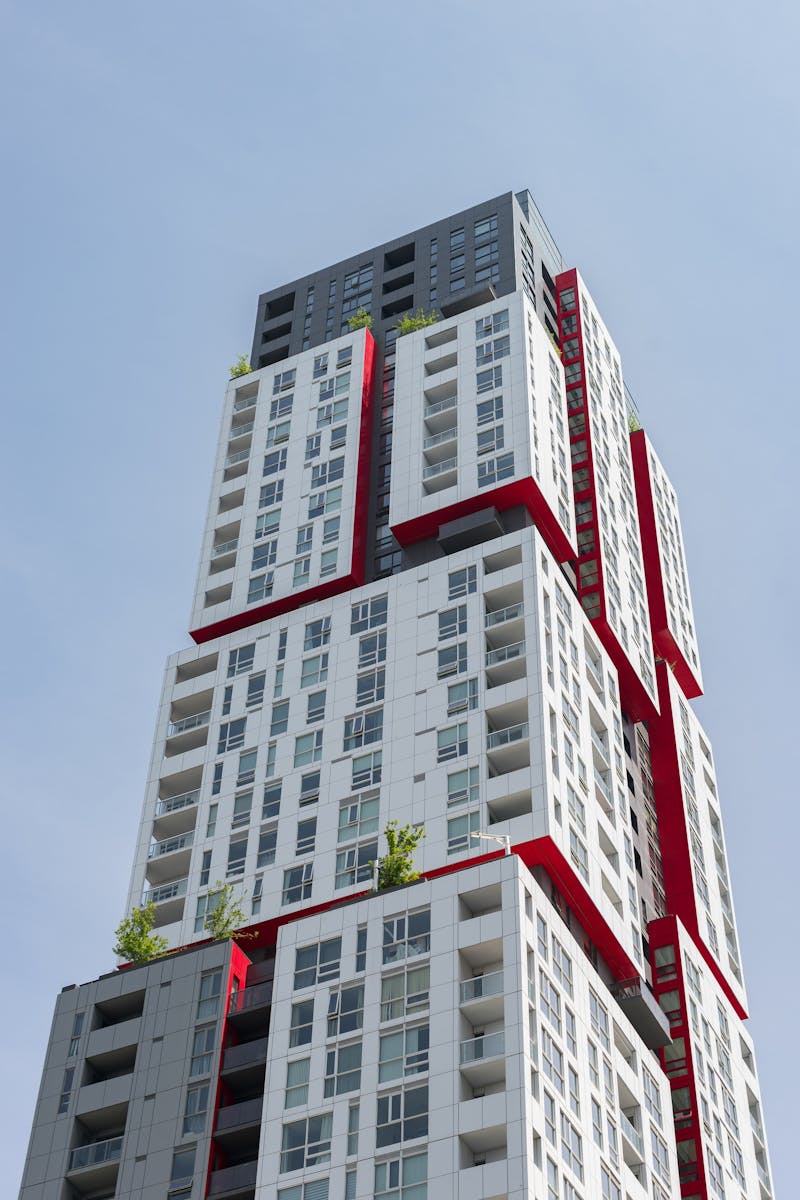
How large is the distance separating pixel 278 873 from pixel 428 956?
16.2 meters

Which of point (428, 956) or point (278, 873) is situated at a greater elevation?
point (278, 873)

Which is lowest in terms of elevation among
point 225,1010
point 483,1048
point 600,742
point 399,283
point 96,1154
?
point 483,1048

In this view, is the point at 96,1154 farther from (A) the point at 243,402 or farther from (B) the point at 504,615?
(A) the point at 243,402

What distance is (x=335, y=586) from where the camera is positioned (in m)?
109

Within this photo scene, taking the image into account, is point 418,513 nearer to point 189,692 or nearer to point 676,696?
point 189,692

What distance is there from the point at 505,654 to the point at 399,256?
46.9m

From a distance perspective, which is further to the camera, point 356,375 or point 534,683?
point 356,375

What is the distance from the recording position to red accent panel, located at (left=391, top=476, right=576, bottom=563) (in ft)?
347

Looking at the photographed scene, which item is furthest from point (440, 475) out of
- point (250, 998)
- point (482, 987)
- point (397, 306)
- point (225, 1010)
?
point (482, 987)

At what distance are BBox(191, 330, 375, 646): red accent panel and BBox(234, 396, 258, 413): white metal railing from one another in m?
11.9

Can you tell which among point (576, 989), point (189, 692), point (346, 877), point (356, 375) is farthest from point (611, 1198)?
point (356, 375)

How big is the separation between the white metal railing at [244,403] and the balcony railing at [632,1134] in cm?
5991

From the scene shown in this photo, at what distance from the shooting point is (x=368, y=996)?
81062 mm

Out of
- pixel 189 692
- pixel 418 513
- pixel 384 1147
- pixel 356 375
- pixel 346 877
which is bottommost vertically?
pixel 384 1147
